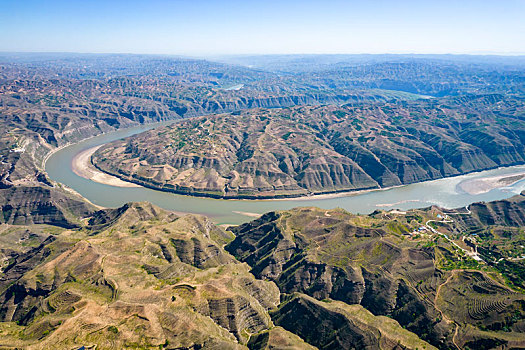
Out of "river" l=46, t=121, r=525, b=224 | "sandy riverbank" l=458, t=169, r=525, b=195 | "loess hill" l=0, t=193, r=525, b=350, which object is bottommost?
"river" l=46, t=121, r=525, b=224

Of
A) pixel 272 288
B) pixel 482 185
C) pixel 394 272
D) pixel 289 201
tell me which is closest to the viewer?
pixel 394 272

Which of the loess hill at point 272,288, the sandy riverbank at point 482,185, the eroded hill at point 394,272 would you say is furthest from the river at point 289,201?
the loess hill at point 272,288

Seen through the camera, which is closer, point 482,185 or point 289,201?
point 289,201

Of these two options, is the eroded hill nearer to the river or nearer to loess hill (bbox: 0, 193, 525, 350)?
loess hill (bbox: 0, 193, 525, 350)

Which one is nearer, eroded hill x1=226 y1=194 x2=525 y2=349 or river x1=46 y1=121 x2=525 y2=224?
eroded hill x1=226 y1=194 x2=525 y2=349

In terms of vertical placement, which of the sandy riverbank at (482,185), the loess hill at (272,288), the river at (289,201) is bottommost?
the river at (289,201)

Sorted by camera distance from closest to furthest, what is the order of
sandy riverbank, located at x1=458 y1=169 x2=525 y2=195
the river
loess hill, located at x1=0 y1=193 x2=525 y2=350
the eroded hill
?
loess hill, located at x1=0 y1=193 x2=525 y2=350 → the eroded hill → the river → sandy riverbank, located at x1=458 y1=169 x2=525 y2=195

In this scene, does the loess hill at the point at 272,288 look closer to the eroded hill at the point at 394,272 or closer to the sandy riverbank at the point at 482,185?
the eroded hill at the point at 394,272

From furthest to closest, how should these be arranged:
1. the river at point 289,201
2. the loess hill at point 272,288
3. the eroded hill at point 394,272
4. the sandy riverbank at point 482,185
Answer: the sandy riverbank at point 482,185
the river at point 289,201
the eroded hill at point 394,272
the loess hill at point 272,288

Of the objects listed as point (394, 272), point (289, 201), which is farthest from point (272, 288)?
point (289, 201)

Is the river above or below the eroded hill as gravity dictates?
below

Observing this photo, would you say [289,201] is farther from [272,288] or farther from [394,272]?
[394,272]

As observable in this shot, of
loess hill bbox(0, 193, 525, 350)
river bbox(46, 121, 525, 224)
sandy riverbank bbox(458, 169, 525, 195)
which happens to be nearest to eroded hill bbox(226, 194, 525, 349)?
loess hill bbox(0, 193, 525, 350)
